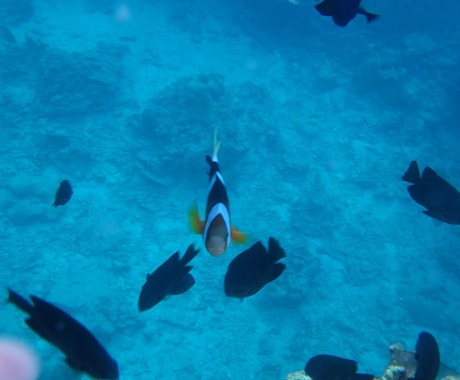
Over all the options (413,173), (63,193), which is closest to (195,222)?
(413,173)

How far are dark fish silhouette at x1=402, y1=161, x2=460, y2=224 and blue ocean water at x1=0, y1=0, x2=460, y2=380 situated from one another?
7.75 metres

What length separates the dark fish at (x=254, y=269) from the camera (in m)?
2.54

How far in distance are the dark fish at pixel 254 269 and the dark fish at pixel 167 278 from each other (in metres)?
0.49

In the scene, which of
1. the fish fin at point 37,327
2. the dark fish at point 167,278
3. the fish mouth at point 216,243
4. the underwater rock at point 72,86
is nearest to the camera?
the fish fin at point 37,327

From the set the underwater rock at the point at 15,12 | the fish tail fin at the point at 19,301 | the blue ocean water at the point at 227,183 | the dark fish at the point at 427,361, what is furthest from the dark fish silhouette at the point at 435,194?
the underwater rock at the point at 15,12

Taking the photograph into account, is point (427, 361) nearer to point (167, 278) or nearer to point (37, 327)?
point (167, 278)

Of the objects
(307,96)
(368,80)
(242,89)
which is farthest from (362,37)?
(242,89)

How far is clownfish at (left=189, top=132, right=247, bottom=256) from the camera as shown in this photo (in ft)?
7.00

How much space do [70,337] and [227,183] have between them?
1536 centimetres

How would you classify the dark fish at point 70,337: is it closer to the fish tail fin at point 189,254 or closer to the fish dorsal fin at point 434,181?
the fish tail fin at point 189,254

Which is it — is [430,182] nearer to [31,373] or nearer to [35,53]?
[31,373]

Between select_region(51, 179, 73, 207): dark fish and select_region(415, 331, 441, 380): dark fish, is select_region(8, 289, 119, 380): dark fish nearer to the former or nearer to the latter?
select_region(415, 331, 441, 380): dark fish

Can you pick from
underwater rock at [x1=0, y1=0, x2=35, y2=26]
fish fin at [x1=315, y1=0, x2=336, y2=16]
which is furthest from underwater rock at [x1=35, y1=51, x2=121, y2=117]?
fish fin at [x1=315, y1=0, x2=336, y2=16]

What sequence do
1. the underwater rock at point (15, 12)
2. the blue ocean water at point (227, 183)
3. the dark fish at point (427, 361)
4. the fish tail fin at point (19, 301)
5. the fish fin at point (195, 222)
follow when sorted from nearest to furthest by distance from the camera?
the fish tail fin at point (19, 301) → the fish fin at point (195, 222) → the dark fish at point (427, 361) → the blue ocean water at point (227, 183) → the underwater rock at point (15, 12)
